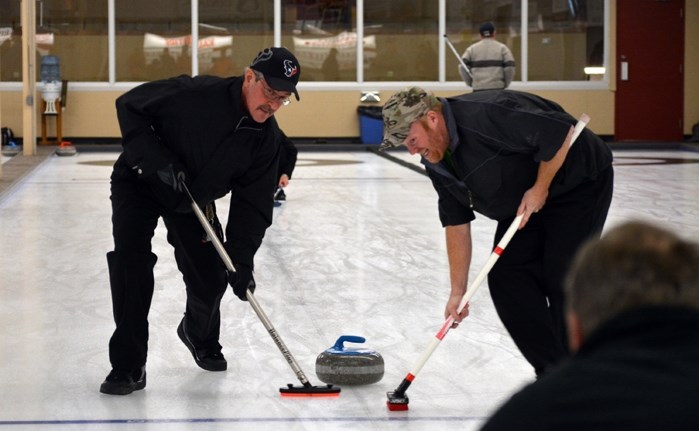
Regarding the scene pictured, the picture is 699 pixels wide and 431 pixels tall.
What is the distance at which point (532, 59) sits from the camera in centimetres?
2047

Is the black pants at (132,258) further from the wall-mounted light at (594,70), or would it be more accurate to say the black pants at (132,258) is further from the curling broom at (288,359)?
the wall-mounted light at (594,70)

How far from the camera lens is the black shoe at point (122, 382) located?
446 cm

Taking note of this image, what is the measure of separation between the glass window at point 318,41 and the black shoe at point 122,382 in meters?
16.1

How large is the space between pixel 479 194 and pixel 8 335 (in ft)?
8.56

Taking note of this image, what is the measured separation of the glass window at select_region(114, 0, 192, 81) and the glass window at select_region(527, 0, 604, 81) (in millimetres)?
5556

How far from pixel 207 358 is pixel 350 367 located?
64 centimetres

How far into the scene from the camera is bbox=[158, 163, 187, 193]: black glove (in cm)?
426

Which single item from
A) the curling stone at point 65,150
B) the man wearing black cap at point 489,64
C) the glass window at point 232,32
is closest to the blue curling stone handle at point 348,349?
the man wearing black cap at point 489,64

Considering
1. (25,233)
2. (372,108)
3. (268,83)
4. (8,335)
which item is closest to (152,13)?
(372,108)

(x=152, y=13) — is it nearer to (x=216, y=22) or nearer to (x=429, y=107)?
(x=216, y=22)

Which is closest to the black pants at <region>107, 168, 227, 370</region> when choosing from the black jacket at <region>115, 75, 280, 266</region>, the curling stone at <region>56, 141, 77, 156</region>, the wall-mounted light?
the black jacket at <region>115, 75, 280, 266</region>

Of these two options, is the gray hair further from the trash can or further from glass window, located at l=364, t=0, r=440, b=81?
glass window, located at l=364, t=0, r=440, b=81

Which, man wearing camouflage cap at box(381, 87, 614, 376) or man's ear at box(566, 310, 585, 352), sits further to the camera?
man wearing camouflage cap at box(381, 87, 614, 376)

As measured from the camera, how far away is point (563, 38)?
67.2ft
